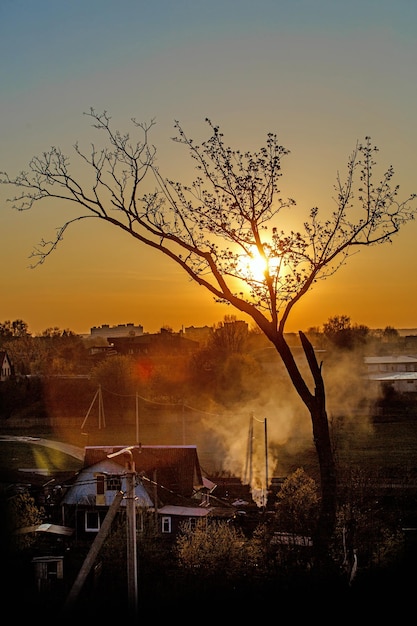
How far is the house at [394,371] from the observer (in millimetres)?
21484

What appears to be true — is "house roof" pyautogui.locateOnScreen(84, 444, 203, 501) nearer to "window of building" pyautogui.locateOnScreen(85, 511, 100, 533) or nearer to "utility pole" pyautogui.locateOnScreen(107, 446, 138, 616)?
"window of building" pyautogui.locateOnScreen(85, 511, 100, 533)

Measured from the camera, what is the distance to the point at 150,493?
791 centimetres

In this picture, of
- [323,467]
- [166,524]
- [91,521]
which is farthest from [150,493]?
[323,467]

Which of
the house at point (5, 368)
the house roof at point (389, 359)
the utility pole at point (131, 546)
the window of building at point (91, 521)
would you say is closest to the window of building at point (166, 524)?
the window of building at point (91, 521)

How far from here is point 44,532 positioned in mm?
6848

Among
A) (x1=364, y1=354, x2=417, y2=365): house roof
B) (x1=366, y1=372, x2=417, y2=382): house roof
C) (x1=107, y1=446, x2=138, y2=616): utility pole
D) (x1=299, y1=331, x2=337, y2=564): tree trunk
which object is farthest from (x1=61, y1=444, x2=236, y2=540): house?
(x1=364, y1=354, x2=417, y2=365): house roof

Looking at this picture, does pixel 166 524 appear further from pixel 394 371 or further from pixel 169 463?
pixel 394 371

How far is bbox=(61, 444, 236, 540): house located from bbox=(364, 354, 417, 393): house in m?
12.7

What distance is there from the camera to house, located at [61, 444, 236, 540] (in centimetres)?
751

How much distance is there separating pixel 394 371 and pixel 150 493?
643 inches

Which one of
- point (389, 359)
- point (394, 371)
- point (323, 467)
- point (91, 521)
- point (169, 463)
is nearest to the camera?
point (323, 467)

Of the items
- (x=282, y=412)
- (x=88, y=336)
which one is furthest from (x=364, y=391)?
(x=88, y=336)

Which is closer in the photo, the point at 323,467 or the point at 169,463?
the point at 323,467

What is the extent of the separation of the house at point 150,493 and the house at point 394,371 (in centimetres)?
1274
